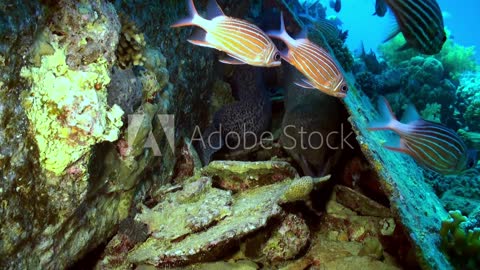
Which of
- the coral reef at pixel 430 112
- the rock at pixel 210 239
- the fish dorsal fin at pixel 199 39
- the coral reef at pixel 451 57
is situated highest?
the coral reef at pixel 451 57

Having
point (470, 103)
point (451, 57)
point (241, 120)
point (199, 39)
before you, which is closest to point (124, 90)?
point (199, 39)

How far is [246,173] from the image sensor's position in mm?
3070

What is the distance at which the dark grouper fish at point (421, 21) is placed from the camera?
3.21 metres

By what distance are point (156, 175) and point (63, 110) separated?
1.45m

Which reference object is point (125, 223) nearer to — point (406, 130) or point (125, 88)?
point (125, 88)

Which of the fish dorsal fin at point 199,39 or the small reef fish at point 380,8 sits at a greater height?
the small reef fish at point 380,8

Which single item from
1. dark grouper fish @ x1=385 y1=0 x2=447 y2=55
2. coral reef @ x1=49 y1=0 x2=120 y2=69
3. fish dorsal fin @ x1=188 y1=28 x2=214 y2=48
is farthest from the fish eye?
dark grouper fish @ x1=385 y1=0 x2=447 y2=55

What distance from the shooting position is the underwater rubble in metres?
1.72

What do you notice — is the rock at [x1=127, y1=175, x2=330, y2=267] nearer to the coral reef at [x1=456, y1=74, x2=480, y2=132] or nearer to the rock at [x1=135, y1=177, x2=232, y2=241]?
the rock at [x1=135, y1=177, x2=232, y2=241]

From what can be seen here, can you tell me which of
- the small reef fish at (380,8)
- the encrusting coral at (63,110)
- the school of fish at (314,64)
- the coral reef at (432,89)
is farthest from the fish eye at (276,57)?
the coral reef at (432,89)

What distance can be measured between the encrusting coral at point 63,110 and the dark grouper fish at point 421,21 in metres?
2.88

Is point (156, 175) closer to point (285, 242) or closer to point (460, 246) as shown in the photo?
point (285, 242)

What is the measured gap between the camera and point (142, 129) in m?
2.45

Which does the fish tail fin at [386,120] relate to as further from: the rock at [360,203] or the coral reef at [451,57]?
the coral reef at [451,57]
